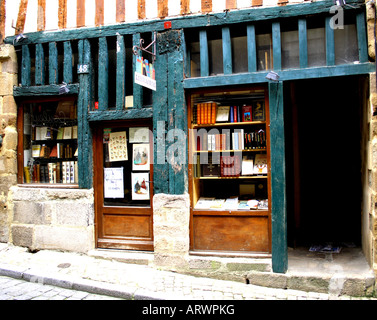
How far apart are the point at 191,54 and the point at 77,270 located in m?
3.64

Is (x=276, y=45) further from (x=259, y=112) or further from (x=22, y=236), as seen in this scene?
(x=22, y=236)

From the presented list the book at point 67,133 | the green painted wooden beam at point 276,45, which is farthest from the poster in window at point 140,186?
the green painted wooden beam at point 276,45

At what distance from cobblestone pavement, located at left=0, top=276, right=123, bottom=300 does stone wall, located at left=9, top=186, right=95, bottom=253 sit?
0.96m

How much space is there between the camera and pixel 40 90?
5477 mm

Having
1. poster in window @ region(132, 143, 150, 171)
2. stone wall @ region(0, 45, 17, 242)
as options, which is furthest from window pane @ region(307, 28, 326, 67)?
stone wall @ region(0, 45, 17, 242)

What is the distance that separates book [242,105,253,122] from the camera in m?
4.80

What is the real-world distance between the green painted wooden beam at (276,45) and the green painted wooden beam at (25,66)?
4077 mm

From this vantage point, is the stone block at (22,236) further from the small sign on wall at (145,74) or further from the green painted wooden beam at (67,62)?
the small sign on wall at (145,74)

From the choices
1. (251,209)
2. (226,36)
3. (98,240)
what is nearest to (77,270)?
(98,240)

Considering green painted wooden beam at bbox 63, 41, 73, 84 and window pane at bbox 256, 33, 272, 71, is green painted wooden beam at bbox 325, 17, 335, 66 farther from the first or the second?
green painted wooden beam at bbox 63, 41, 73, 84

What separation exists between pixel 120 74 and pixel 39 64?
1.52m

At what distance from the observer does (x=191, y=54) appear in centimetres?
500

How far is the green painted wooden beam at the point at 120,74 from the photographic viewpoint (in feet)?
16.7
